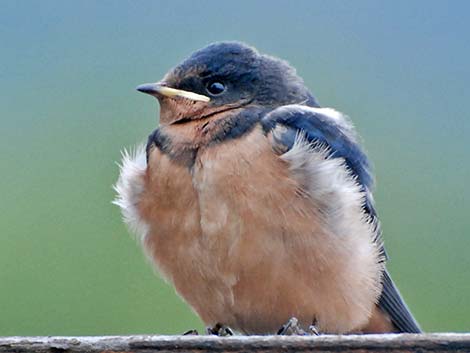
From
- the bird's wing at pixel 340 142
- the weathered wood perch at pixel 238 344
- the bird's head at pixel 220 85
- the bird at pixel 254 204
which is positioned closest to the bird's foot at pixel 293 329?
the bird at pixel 254 204

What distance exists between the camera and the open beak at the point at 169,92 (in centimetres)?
241

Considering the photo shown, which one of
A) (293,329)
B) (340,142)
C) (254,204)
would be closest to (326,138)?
(340,142)

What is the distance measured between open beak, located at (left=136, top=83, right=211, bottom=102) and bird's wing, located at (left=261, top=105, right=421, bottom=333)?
178 mm

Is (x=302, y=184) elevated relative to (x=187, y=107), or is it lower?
lower

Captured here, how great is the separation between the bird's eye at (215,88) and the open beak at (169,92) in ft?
0.10

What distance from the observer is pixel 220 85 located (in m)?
2.49

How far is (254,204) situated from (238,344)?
3.08ft

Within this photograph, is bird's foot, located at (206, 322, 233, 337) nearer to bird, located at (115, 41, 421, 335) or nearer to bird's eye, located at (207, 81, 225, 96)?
bird, located at (115, 41, 421, 335)

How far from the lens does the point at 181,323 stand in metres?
2.97

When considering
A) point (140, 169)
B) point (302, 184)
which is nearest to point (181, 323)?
point (140, 169)

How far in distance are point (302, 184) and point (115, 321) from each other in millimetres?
693

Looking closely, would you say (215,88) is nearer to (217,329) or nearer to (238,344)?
(217,329)

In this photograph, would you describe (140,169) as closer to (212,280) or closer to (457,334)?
(212,280)

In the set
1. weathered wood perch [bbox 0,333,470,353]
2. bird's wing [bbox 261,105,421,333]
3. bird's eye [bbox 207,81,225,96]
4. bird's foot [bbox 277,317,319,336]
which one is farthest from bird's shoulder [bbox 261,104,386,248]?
weathered wood perch [bbox 0,333,470,353]
